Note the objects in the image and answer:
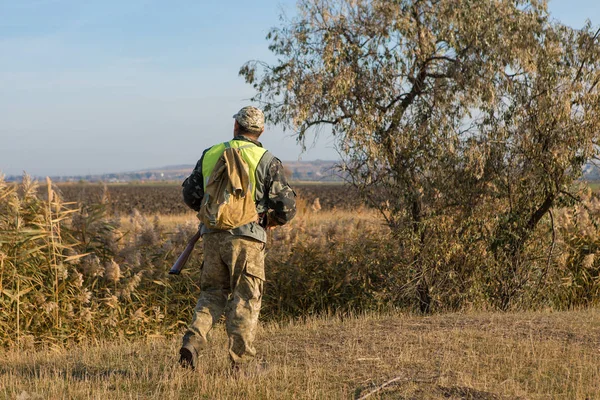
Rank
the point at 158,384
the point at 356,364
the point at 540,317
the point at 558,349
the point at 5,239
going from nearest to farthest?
the point at 158,384
the point at 356,364
the point at 558,349
the point at 5,239
the point at 540,317

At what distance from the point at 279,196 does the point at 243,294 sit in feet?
3.09

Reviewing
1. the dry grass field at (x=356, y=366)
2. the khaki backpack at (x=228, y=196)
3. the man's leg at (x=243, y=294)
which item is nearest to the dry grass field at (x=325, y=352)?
the dry grass field at (x=356, y=366)

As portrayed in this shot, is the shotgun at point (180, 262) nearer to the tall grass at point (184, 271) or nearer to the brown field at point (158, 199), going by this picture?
the tall grass at point (184, 271)

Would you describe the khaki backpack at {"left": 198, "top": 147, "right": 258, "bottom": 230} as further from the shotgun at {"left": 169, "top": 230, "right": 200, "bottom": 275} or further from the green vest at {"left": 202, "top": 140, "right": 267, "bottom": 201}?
the shotgun at {"left": 169, "top": 230, "right": 200, "bottom": 275}

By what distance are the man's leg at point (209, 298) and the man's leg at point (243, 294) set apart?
110 mm

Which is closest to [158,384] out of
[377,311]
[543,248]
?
[377,311]

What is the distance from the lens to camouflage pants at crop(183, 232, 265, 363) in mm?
6141

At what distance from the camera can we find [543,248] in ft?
36.5

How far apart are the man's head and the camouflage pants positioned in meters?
0.97

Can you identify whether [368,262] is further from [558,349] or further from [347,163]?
[558,349]

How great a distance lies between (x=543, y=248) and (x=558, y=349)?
13.8ft

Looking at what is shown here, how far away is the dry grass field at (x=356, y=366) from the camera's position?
5.78 metres

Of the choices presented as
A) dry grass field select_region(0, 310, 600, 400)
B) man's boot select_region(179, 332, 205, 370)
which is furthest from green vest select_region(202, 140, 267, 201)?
dry grass field select_region(0, 310, 600, 400)

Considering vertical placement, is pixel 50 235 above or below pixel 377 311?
above
